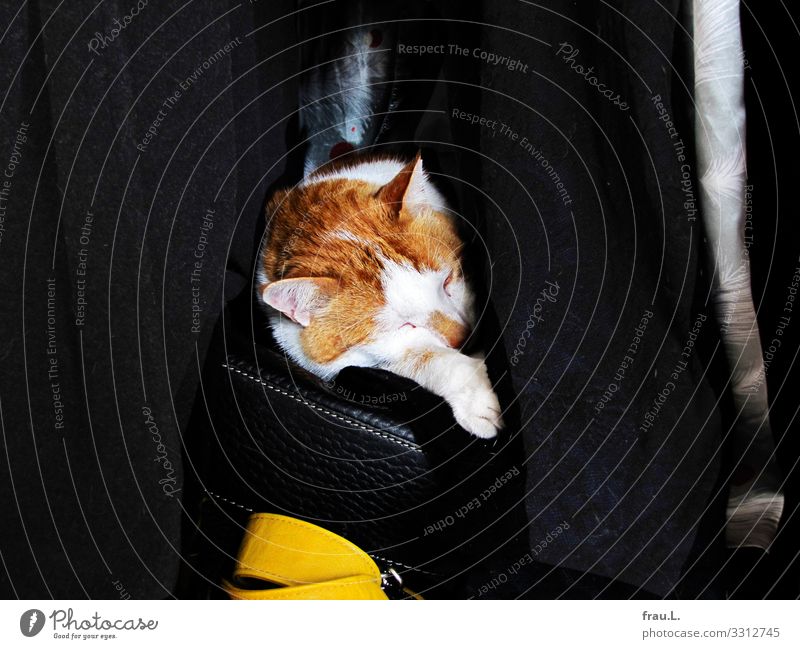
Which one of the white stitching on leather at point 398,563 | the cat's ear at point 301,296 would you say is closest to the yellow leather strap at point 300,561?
the white stitching on leather at point 398,563

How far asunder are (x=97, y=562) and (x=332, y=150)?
275 millimetres

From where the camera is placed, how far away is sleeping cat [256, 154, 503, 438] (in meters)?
0.35

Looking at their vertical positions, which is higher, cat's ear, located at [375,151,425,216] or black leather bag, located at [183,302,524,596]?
cat's ear, located at [375,151,425,216]

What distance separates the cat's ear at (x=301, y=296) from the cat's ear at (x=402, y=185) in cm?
5

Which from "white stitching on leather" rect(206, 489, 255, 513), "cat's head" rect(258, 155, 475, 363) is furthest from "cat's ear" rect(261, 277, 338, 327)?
"white stitching on leather" rect(206, 489, 255, 513)

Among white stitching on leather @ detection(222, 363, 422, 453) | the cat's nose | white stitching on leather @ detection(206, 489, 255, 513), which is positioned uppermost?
the cat's nose

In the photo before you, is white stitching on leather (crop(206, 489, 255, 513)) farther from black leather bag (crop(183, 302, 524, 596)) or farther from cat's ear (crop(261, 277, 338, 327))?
cat's ear (crop(261, 277, 338, 327))

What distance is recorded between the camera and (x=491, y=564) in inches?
14.7

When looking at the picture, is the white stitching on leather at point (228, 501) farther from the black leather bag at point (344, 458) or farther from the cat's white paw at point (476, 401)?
the cat's white paw at point (476, 401)

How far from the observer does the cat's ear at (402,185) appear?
0.35 m

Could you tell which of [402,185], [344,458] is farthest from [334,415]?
[402,185]
